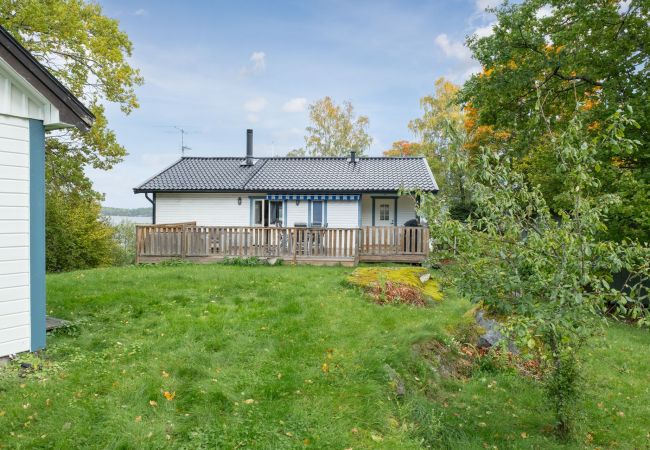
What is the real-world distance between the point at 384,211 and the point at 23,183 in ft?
48.9

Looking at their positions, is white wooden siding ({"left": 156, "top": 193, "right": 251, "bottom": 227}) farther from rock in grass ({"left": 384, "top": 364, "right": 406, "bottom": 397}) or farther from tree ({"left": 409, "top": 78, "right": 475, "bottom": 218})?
tree ({"left": 409, "top": 78, "right": 475, "bottom": 218})

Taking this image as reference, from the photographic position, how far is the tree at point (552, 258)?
3.71m

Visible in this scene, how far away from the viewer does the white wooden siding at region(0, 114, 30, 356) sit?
5.04 meters

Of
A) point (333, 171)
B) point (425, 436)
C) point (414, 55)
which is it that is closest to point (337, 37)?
point (414, 55)

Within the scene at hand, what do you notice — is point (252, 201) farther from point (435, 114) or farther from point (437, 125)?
point (435, 114)

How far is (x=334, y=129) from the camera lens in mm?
38156

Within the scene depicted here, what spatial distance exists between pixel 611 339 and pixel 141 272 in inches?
451

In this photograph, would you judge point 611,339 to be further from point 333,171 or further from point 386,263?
point 333,171

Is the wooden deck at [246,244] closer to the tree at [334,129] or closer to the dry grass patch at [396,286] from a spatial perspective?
the dry grass patch at [396,286]

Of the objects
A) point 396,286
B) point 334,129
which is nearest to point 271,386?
point 396,286

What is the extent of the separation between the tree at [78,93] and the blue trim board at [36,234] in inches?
451

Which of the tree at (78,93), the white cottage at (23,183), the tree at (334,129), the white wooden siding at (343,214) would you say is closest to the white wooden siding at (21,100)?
the white cottage at (23,183)

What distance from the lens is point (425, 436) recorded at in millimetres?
4363

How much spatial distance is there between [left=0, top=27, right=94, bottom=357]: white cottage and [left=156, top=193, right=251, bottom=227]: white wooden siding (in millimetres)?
13173
